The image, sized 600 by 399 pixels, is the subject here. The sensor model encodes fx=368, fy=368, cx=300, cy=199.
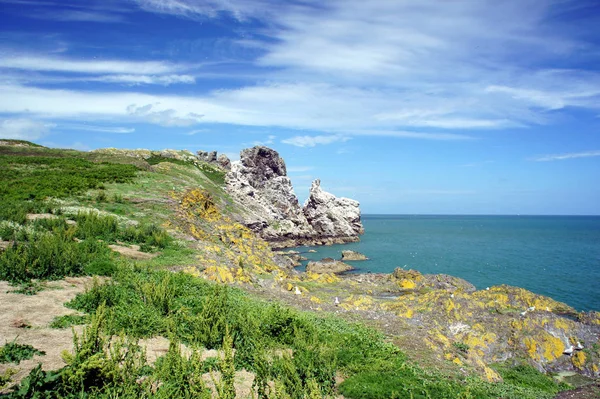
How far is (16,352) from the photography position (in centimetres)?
846

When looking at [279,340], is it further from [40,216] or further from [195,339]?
[40,216]

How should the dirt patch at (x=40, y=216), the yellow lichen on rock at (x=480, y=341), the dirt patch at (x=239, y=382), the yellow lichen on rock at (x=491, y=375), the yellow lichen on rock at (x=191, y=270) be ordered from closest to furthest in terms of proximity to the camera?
the dirt patch at (x=239, y=382), the yellow lichen on rock at (x=491, y=375), the yellow lichen on rock at (x=480, y=341), the yellow lichen on rock at (x=191, y=270), the dirt patch at (x=40, y=216)

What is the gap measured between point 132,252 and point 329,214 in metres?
87.6

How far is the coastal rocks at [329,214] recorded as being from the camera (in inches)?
4119

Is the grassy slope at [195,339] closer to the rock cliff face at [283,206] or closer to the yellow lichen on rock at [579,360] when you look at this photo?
the yellow lichen on rock at [579,360]

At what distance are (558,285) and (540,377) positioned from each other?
3928 centimetres

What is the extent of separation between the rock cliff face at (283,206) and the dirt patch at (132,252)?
2430 inches

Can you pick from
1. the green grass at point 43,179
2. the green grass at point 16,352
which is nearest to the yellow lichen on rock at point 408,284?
the green grass at point 43,179

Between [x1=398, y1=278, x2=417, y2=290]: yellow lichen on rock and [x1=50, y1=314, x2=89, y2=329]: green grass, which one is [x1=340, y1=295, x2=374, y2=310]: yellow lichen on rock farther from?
[x1=398, y1=278, x2=417, y2=290]: yellow lichen on rock

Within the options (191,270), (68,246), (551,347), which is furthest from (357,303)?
(68,246)

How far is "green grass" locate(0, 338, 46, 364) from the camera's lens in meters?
8.12

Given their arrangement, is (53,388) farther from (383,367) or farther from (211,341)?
(383,367)

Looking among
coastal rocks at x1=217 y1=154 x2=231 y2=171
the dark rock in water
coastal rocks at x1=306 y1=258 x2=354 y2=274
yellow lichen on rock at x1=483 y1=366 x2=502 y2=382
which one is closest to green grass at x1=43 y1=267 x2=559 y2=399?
yellow lichen on rock at x1=483 y1=366 x2=502 y2=382

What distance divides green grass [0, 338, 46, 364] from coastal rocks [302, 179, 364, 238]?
95.1 metres
